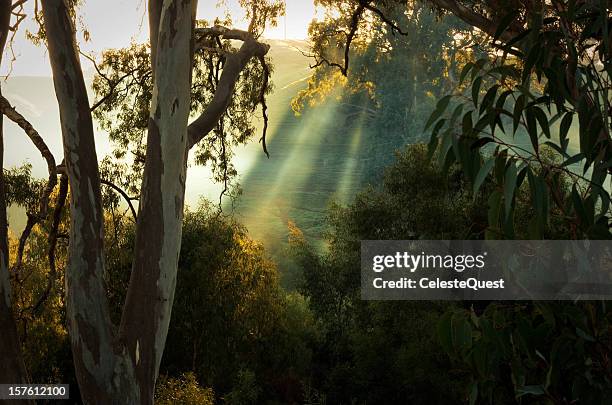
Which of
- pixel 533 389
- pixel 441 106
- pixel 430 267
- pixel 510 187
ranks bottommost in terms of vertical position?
pixel 533 389

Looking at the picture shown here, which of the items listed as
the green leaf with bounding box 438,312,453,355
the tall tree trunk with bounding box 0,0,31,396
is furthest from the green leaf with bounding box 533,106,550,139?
the tall tree trunk with bounding box 0,0,31,396

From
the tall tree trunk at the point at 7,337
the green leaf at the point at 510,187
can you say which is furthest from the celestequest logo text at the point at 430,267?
the green leaf at the point at 510,187

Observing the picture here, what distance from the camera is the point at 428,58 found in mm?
18859

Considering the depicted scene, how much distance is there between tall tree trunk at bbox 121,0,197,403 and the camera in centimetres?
300

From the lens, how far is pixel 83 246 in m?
3.00

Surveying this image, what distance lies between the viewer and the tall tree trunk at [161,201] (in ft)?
9.85

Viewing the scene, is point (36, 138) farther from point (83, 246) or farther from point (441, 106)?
point (441, 106)

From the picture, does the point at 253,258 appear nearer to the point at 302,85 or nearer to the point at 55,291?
the point at 55,291

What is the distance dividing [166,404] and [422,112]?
15019 mm

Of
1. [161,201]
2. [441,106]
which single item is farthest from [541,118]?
[161,201]

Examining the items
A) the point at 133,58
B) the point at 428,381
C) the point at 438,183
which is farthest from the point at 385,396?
the point at 133,58

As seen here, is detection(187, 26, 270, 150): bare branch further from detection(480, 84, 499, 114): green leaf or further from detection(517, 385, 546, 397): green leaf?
A: detection(517, 385, 546, 397): green leaf

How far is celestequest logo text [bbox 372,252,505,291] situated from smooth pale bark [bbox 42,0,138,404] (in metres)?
4.65

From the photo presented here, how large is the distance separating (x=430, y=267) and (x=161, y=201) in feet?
19.2
